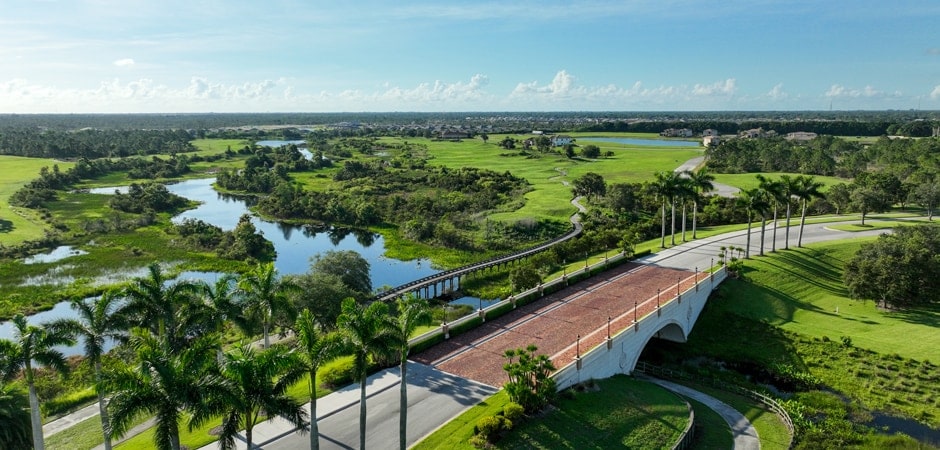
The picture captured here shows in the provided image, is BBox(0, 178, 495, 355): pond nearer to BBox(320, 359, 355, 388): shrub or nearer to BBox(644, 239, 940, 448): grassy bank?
BBox(644, 239, 940, 448): grassy bank

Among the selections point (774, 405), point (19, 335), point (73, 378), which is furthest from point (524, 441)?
point (73, 378)

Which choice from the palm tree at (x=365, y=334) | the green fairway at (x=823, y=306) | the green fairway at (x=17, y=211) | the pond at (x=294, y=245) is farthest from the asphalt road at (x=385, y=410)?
the green fairway at (x=17, y=211)

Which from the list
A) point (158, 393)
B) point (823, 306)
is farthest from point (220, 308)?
point (823, 306)

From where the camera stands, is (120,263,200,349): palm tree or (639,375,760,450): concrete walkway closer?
(120,263,200,349): palm tree

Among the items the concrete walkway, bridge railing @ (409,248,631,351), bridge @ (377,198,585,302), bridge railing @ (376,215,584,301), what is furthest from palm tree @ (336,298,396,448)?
bridge @ (377,198,585,302)

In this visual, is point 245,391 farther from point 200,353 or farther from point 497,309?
point 497,309

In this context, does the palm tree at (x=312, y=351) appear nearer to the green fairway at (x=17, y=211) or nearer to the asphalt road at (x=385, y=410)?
the asphalt road at (x=385, y=410)
